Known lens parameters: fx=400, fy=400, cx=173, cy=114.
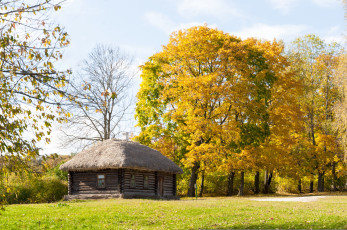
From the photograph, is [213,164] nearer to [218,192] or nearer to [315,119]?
[218,192]

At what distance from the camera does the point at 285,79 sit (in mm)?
37250

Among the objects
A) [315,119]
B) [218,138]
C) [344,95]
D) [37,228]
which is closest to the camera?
[37,228]

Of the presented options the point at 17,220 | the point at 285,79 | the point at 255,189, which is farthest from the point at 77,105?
the point at 255,189

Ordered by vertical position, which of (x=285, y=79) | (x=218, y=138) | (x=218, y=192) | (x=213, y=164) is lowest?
(x=218, y=192)

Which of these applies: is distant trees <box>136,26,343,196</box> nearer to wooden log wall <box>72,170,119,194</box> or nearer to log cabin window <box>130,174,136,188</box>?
log cabin window <box>130,174,136,188</box>

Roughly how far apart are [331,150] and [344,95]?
7386 mm

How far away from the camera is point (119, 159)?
2997cm

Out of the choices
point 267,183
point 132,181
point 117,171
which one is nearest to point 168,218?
point 117,171

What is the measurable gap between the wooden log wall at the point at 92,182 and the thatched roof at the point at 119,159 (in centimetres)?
89

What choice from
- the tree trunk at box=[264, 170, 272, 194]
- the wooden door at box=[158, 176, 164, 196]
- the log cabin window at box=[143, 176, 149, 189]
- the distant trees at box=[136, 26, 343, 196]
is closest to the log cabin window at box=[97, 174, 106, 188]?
the log cabin window at box=[143, 176, 149, 189]

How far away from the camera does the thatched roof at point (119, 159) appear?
30.0 metres

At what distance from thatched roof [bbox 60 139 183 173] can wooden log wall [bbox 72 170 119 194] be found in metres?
0.89

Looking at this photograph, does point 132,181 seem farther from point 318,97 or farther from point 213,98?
point 318,97

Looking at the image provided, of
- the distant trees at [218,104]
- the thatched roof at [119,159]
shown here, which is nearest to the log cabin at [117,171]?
the thatched roof at [119,159]
